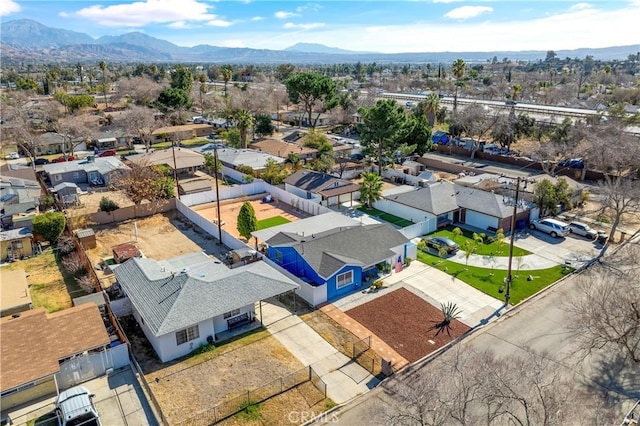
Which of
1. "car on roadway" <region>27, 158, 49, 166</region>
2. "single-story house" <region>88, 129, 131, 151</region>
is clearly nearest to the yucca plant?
"car on roadway" <region>27, 158, 49, 166</region>

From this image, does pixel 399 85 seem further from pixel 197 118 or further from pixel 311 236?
pixel 311 236

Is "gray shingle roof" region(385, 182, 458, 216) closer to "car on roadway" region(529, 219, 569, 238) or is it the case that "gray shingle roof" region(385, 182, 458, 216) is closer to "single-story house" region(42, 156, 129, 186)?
"car on roadway" region(529, 219, 569, 238)

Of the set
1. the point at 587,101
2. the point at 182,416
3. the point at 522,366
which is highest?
the point at 587,101

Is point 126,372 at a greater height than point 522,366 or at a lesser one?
lesser

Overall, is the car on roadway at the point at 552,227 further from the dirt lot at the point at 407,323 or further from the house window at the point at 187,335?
the house window at the point at 187,335

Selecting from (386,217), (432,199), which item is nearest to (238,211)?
(386,217)

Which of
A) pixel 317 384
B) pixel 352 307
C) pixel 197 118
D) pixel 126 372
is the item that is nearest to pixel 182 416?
pixel 126 372

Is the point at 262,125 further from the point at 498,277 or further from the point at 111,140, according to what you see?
the point at 498,277
